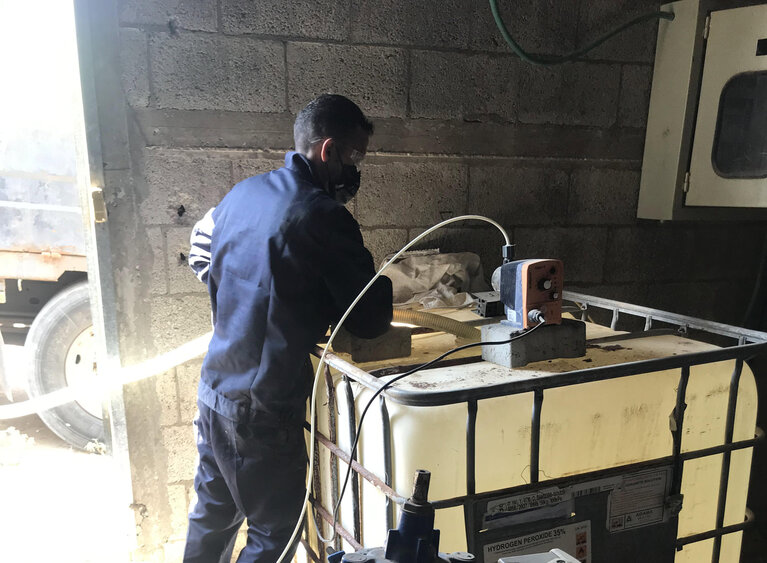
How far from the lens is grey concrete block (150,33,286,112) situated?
67.7 inches

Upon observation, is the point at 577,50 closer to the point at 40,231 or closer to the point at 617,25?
the point at 617,25

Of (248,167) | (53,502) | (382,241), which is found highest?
(248,167)

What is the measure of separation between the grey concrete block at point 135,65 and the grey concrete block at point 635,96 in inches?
70.5

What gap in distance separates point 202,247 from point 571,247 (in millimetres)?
1486

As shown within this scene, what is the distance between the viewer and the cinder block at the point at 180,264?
1.82 meters

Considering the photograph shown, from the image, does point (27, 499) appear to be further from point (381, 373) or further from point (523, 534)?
point (523, 534)

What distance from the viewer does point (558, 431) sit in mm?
1177

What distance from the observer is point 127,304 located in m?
1.82

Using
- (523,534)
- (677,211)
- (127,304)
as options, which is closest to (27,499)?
(127,304)

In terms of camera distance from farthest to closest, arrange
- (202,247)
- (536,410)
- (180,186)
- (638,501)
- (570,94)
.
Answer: (570,94) → (180,186) → (202,247) → (638,501) → (536,410)

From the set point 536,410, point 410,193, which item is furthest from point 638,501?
point 410,193

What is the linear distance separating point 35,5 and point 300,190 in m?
1.99

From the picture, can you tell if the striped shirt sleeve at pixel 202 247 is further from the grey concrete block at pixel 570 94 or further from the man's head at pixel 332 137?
the grey concrete block at pixel 570 94

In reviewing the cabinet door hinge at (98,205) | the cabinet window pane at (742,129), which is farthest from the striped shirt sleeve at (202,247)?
the cabinet window pane at (742,129)
